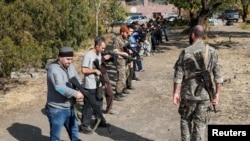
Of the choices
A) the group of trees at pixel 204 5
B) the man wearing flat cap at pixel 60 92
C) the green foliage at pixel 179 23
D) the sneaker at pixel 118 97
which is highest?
the group of trees at pixel 204 5

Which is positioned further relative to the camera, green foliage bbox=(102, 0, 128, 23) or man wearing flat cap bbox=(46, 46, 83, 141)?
green foliage bbox=(102, 0, 128, 23)

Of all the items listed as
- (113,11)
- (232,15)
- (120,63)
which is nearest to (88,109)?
(120,63)

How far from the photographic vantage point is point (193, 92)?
4879 mm

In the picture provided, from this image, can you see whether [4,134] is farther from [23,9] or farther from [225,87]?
[225,87]

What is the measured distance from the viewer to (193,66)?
189 inches

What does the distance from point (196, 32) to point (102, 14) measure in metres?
21.2

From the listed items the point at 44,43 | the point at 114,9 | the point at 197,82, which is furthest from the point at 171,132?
the point at 114,9

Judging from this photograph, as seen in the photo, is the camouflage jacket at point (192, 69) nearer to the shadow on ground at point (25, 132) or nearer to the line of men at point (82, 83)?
the line of men at point (82, 83)

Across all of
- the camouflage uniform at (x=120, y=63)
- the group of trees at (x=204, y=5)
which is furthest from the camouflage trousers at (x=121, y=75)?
the group of trees at (x=204, y=5)

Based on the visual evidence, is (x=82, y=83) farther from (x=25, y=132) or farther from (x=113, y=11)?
(x=113, y=11)

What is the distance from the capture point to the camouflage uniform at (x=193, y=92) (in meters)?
4.76

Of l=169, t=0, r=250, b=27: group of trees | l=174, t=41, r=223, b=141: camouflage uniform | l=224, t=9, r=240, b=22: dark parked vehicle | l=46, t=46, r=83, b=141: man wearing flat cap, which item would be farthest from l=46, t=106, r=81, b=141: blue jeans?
l=224, t=9, r=240, b=22: dark parked vehicle

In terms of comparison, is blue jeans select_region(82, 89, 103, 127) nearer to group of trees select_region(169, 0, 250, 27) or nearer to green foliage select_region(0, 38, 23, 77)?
green foliage select_region(0, 38, 23, 77)

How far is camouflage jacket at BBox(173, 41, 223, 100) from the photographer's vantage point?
4.73 meters
